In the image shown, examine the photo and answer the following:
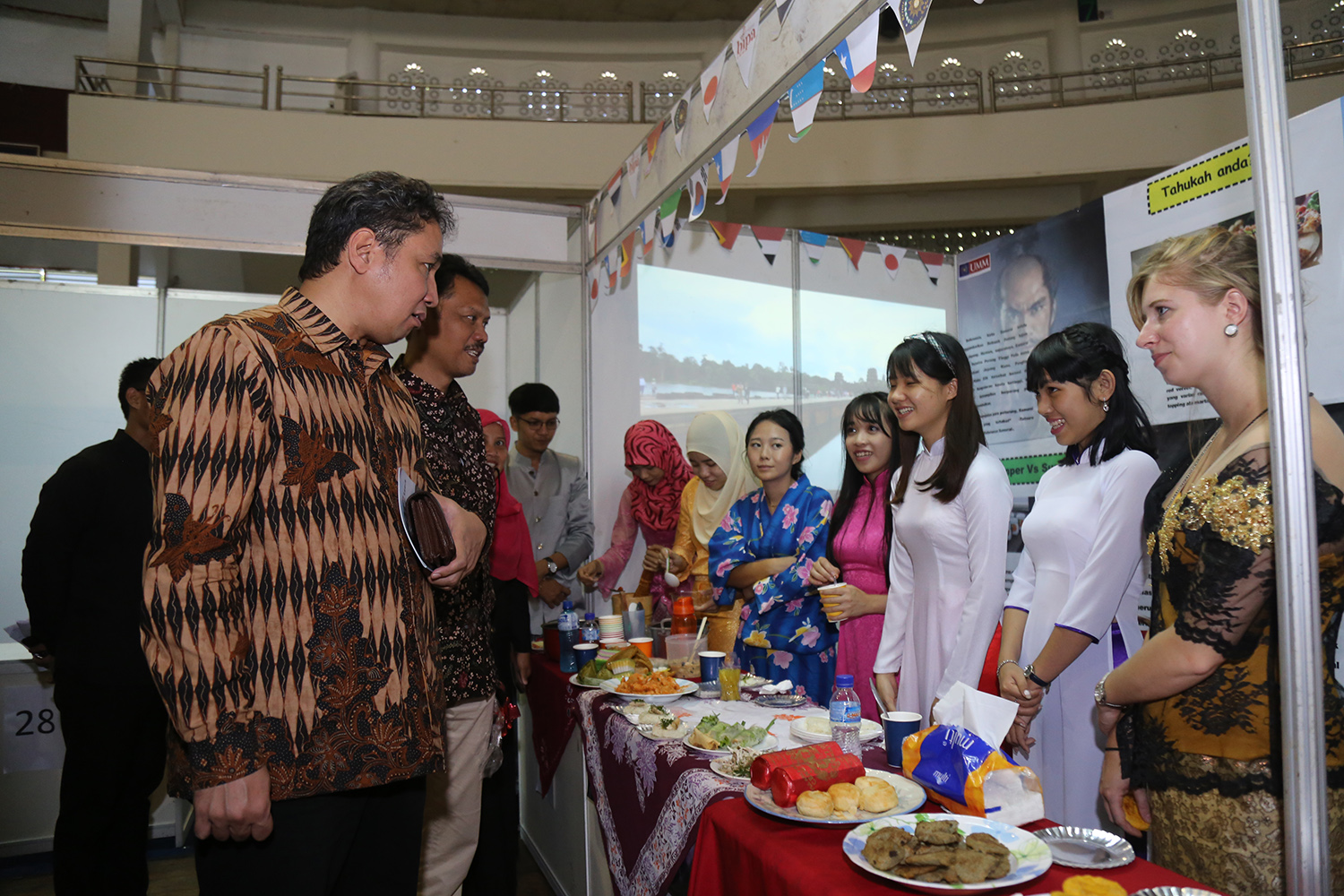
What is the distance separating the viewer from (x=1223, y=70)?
26.7ft

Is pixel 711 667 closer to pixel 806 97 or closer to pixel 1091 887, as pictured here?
pixel 1091 887

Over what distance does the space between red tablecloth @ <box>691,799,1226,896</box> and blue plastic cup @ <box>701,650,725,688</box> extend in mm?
697

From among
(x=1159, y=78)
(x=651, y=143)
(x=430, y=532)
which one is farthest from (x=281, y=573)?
(x=1159, y=78)

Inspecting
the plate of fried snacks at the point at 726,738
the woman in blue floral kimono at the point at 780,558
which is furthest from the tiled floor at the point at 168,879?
the plate of fried snacks at the point at 726,738

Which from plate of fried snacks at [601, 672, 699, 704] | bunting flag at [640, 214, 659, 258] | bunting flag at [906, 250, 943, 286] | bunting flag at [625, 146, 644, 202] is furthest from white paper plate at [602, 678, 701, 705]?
bunting flag at [906, 250, 943, 286]

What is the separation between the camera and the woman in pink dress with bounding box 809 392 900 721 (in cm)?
255

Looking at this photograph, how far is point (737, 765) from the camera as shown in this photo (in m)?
1.51

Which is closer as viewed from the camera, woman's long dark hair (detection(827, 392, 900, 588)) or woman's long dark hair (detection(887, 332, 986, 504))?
woman's long dark hair (detection(887, 332, 986, 504))

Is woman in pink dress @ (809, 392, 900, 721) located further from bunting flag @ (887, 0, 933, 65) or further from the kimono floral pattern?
bunting flag @ (887, 0, 933, 65)

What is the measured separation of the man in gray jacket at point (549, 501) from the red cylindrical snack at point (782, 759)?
2281 mm

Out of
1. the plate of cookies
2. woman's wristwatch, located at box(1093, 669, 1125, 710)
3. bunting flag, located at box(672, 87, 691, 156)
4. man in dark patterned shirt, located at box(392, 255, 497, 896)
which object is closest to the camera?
the plate of cookies

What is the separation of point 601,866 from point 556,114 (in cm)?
820

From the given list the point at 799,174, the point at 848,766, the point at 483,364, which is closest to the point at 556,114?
the point at 799,174

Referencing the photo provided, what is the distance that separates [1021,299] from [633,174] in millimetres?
1901
